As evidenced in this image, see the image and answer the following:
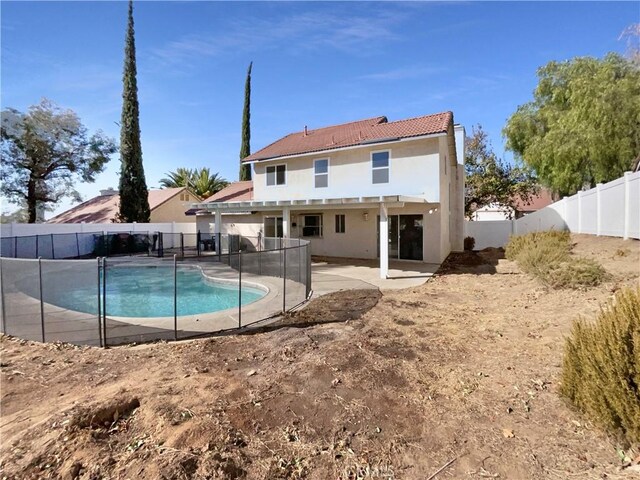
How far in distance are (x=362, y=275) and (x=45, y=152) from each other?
2950 cm

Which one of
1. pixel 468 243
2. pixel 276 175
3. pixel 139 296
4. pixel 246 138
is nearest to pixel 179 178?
pixel 246 138

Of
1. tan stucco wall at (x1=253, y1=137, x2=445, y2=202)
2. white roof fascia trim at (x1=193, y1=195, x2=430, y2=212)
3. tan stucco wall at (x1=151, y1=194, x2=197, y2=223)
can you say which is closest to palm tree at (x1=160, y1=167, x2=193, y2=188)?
tan stucco wall at (x1=151, y1=194, x2=197, y2=223)

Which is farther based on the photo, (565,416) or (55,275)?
(55,275)

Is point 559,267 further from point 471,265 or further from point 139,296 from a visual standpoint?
point 139,296

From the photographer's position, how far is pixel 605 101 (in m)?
17.8

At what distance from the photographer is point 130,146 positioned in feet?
83.4

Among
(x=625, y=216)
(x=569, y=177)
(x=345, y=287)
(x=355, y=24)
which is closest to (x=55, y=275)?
(x=345, y=287)

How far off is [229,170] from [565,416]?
133 feet

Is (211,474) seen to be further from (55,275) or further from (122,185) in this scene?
(122,185)

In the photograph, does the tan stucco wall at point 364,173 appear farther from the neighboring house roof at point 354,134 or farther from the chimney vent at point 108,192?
the chimney vent at point 108,192

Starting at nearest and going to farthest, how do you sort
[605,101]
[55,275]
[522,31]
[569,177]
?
1. [55,275]
2. [522,31]
3. [605,101]
4. [569,177]

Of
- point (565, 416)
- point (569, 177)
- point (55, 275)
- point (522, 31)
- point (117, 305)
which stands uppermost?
point (522, 31)

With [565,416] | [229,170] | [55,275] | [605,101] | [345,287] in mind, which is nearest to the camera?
[565,416]

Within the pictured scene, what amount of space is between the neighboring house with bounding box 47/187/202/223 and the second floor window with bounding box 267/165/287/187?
13.9m
